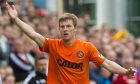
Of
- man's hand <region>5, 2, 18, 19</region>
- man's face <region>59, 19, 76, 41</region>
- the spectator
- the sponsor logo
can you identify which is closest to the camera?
man's hand <region>5, 2, 18, 19</region>

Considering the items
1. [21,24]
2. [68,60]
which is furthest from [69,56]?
[21,24]

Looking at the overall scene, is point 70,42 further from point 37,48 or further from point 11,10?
point 37,48

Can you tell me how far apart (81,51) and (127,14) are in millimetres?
15872

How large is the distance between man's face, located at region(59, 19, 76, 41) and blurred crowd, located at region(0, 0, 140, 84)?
3.04 m

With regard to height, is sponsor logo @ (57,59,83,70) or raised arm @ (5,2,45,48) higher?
raised arm @ (5,2,45,48)

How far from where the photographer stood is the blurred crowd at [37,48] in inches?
582

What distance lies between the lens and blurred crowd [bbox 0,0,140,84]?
14.8 meters

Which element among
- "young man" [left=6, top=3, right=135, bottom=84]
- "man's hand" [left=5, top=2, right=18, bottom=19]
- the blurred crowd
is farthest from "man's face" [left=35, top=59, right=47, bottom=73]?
"man's hand" [left=5, top=2, right=18, bottom=19]

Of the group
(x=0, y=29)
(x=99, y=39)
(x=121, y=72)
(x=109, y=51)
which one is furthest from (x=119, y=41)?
(x=121, y=72)

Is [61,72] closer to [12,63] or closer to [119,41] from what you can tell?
[12,63]

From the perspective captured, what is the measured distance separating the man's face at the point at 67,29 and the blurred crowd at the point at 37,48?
3040mm

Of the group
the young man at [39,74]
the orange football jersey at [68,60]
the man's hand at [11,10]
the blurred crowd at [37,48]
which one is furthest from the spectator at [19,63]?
the man's hand at [11,10]

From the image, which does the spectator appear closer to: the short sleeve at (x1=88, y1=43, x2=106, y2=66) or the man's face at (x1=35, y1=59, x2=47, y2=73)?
the man's face at (x1=35, y1=59, x2=47, y2=73)

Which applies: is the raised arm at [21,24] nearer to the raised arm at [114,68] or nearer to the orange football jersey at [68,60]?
the orange football jersey at [68,60]
